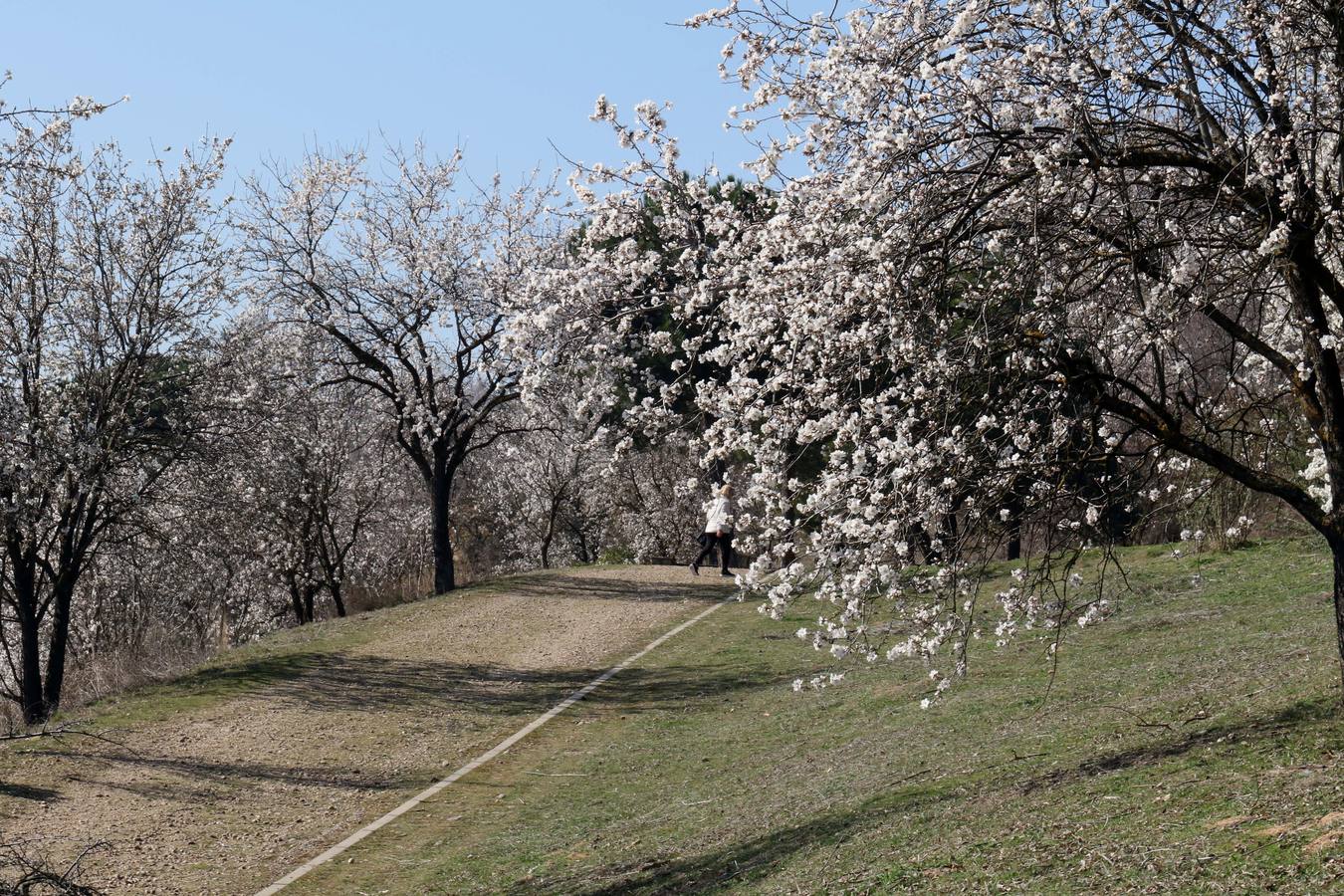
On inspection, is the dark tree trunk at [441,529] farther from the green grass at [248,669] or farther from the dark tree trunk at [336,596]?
the dark tree trunk at [336,596]

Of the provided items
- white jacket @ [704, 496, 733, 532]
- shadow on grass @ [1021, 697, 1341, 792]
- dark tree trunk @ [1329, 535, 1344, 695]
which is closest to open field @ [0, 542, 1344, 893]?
shadow on grass @ [1021, 697, 1341, 792]

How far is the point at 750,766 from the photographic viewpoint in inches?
475

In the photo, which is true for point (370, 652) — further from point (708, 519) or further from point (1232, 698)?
point (1232, 698)

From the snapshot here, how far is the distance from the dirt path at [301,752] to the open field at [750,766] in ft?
0.15

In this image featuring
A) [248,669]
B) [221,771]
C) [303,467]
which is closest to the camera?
[221,771]

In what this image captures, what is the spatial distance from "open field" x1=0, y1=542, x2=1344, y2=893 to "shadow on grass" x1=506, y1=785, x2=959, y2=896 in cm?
3

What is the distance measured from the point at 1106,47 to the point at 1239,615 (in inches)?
314

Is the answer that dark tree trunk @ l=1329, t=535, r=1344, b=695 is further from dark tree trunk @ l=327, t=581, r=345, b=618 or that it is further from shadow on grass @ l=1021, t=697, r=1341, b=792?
dark tree trunk @ l=327, t=581, r=345, b=618

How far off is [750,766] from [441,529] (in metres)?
13.9

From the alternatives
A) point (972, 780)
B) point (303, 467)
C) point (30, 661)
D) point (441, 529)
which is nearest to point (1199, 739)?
point (972, 780)

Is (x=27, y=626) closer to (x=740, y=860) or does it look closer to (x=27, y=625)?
(x=27, y=625)

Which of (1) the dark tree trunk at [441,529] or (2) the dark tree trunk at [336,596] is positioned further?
(2) the dark tree trunk at [336,596]

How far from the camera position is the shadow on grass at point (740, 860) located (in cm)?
838

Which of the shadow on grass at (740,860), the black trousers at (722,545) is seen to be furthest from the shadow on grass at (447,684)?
the black trousers at (722,545)
